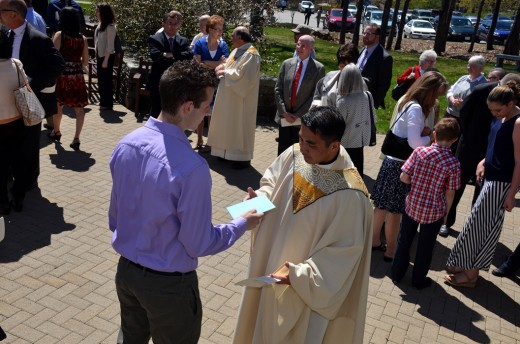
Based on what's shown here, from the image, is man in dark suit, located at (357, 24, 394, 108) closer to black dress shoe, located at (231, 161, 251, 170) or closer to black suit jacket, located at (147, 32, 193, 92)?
black dress shoe, located at (231, 161, 251, 170)

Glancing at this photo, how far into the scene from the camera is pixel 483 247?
5191 mm

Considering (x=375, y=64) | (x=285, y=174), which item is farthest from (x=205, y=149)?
(x=285, y=174)

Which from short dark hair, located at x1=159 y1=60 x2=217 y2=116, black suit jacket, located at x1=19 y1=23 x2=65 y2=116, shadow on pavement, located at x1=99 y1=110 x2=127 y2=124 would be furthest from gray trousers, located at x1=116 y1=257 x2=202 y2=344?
shadow on pavement, located at x1=99 y1=110 x2=127 y2=124

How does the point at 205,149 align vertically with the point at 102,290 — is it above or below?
below

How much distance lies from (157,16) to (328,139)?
966 centimetres

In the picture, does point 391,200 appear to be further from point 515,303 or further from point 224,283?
point 224,283

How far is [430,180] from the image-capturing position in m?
4.80

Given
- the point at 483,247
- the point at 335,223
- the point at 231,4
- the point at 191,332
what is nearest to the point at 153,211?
the point at 191,332

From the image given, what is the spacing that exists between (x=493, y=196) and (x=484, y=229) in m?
0.31

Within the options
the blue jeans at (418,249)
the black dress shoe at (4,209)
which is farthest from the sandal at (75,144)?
the blue jeans at (418,249)

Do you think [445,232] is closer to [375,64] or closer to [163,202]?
[375,64]

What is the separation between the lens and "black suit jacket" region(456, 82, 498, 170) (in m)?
6.04

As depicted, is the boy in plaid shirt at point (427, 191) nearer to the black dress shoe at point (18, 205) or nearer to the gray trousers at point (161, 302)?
the gray trousers at point (161, 302)

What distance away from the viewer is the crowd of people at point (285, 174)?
2646 millimetres
